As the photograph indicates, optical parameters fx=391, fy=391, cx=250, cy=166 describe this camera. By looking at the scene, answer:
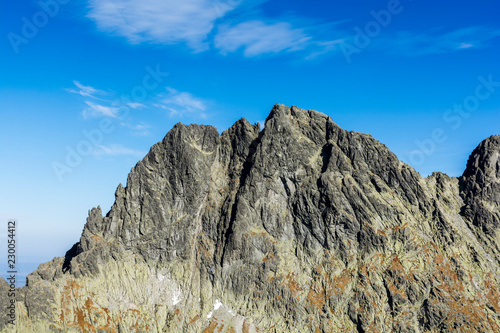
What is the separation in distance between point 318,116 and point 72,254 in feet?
325

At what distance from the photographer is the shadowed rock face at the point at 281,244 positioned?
4500 inches

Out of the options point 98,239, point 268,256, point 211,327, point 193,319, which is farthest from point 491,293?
point 98,239

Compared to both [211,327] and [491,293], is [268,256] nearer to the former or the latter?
[211,327]

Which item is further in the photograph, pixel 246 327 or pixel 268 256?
pixel 268 256

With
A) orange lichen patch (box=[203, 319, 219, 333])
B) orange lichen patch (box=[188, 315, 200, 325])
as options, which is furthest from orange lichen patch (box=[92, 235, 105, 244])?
orange lichen patch (box=[203, 319, 219, 333])

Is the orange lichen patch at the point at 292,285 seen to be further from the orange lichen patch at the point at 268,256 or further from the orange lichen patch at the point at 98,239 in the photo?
the orange lichen patch at the point at 98,239

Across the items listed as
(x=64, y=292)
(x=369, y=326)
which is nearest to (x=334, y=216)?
(x=369, y=326)

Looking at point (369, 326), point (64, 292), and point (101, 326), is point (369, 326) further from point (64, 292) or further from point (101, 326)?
point (64, 292)

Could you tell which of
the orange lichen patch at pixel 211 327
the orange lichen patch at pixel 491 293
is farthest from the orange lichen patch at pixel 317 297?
the orange lichen patch at pixel 491 293

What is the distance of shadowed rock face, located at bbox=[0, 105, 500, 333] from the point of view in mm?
114312

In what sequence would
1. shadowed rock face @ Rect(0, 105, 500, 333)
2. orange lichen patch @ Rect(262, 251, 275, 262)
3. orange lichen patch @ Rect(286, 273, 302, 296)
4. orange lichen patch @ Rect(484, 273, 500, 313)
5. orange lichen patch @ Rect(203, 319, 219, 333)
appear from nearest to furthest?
1. orange lichen patch @ Rect(484, 273, 500, 313)
2. shadowed rock face @ Rect(0, 105, 500, 333)
3. orange lichen patch @ Rect(203, 319, 219, 333)
4. orange lichen patch @ Rect(286, 273, 302, 296)
5. orange lichen patch @ Rect(262, 251, 275, 262)

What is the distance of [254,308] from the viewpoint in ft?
392

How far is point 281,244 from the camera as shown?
12888 centimetres

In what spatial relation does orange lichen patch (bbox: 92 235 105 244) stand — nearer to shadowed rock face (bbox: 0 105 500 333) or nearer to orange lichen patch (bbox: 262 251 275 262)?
shadowed rock face (bbox: 0 105 500 333)
